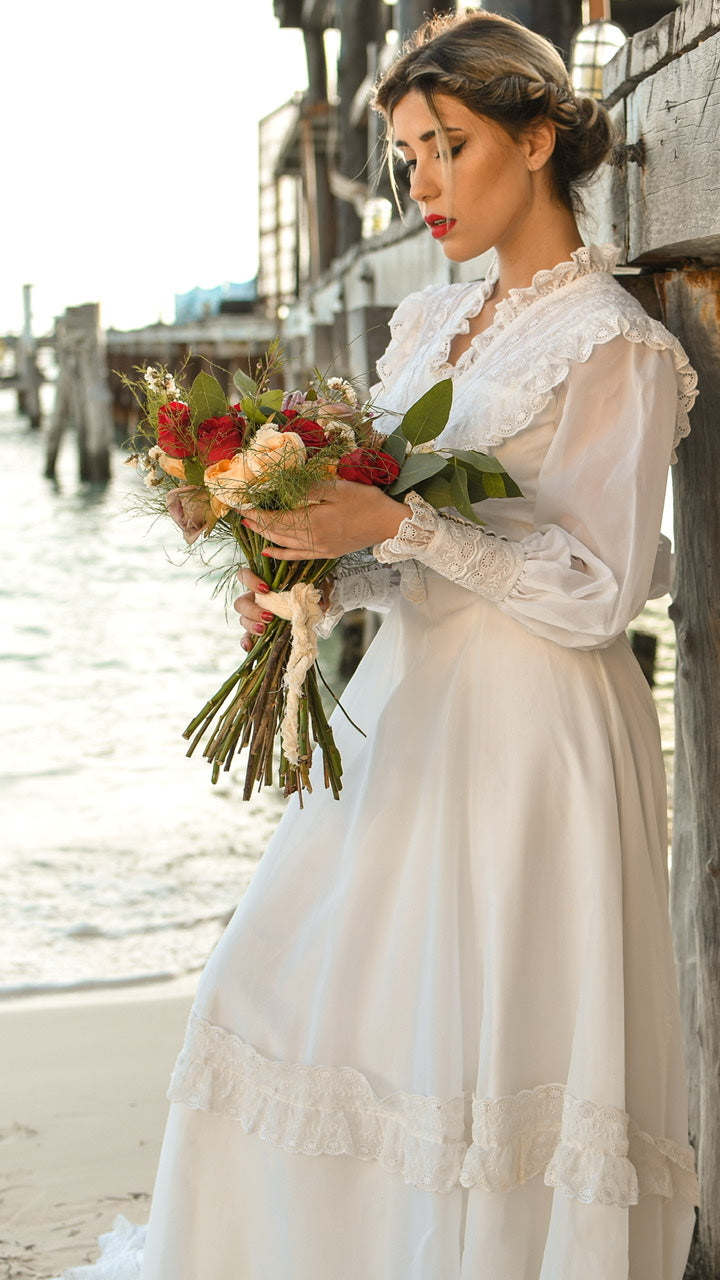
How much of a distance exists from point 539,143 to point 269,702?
889mm

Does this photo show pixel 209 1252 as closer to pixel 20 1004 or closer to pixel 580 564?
pixel 580 564

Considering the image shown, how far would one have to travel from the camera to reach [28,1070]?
330cm

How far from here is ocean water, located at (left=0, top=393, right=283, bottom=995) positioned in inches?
169

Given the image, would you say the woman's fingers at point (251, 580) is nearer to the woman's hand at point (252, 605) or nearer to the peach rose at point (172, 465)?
the woman's hand at point (252, 605)

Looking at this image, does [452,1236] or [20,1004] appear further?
[20,1004]

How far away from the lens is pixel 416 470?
1877 mm

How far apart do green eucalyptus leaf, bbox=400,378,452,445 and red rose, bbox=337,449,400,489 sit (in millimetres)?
50

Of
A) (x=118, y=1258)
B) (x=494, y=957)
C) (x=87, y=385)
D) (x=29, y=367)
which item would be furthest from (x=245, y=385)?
(x=29, y=367)

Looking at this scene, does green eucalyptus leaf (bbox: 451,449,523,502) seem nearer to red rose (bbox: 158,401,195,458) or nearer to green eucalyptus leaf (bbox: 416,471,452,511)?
green eucalyptus leaf (bbox: 416,471,452,511)

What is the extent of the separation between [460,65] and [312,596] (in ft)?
2.51

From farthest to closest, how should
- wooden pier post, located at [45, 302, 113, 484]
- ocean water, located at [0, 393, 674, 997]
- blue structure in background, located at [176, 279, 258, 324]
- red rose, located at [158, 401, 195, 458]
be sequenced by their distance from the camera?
blue structure in background, located at [176, 279, 258, 324]
wooden pier post, located at [45, 302, 113, 484]
ocean water, located at [0, 393, 674, 997]
red rose, located at [158, 401, 195, 458]

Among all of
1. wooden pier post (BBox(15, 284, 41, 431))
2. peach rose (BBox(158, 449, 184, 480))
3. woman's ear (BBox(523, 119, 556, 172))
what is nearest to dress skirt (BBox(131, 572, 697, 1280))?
peach rose (BBox(158, 449, 184, 480))

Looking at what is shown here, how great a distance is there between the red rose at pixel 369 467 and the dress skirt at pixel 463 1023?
0.23 meters

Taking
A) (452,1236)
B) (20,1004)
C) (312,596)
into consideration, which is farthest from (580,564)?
(20,1004)
